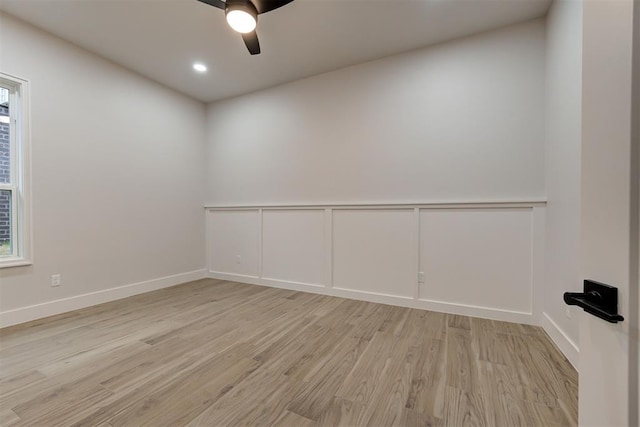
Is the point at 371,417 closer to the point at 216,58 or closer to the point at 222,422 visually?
the point at 222,422

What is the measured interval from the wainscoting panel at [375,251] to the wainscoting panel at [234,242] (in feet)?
4.19

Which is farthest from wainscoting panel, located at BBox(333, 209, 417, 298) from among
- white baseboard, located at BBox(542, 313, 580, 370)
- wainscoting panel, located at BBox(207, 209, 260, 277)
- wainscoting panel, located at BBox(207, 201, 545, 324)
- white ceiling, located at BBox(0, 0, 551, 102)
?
white ceiling, located at BBox(0, 0, 551, 102)

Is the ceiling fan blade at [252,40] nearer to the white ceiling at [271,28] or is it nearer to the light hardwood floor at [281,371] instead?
the white ceiling at [271,28]

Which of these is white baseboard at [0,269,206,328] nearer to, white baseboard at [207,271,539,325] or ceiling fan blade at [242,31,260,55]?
white baseboard at [207,271,539,325]

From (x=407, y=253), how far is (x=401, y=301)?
53 cm

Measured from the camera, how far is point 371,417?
4.29 feet

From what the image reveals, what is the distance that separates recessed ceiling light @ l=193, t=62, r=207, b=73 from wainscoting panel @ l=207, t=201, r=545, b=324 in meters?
1.84

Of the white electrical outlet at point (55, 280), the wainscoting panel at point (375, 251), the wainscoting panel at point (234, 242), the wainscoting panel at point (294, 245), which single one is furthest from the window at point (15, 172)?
the wainscoting panel at point (375, 251)

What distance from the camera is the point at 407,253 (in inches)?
113

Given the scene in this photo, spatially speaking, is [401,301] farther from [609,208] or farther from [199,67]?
[199,67]

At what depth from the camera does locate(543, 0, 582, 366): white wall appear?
5.71 feet

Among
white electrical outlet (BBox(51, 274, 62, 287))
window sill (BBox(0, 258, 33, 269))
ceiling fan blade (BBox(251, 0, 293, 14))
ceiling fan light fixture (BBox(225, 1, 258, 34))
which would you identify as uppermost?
ceiling fan blade (BBox(251, 0, 293, 14))

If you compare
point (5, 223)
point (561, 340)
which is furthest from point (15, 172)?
point (561, 340)

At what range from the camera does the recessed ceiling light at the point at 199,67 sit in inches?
124
